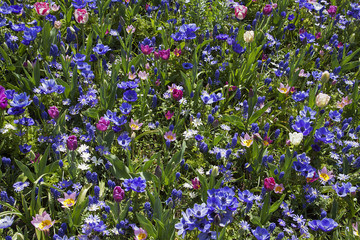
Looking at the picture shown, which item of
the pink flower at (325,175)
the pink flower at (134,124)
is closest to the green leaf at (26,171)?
the pink flower at (134,124)

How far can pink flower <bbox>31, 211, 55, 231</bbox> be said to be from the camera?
2273 millimetres

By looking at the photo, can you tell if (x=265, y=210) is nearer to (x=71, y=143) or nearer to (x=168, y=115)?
(x=168, y=115)

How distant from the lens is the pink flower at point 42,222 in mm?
2273

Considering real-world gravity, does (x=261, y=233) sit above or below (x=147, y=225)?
below

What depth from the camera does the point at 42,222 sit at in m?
2.31

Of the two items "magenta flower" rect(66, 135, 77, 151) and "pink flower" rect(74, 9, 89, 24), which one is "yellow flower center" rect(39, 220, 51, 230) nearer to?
"magenta flower" rect(66, 135, 77, 151)

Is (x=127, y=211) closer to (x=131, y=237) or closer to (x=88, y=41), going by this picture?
(x=131, y=237)

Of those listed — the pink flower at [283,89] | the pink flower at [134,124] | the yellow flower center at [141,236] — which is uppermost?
the pink flower at [283,89]

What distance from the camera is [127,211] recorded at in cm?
242

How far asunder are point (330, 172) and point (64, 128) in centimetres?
209

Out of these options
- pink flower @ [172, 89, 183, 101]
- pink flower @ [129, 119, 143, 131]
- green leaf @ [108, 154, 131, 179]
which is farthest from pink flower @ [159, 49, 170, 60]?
green leaf @ [108, 154, 131, 179]

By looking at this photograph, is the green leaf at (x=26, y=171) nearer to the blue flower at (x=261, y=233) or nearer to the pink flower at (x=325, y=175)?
the blue flower at (x=261, y=233)

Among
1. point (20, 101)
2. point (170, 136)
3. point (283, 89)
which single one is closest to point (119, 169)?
point (170, 136)

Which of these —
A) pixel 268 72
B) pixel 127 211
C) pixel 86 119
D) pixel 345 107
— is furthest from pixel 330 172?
pixel 86 119
